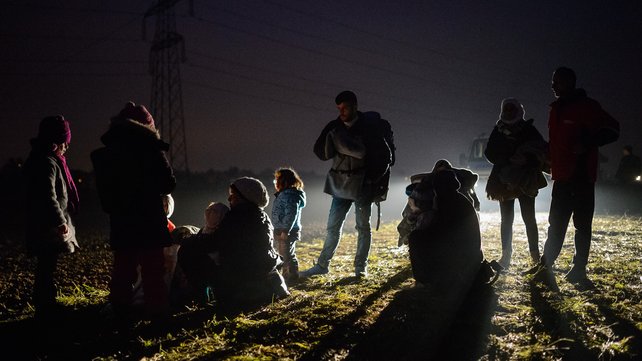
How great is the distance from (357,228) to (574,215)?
7.45ft

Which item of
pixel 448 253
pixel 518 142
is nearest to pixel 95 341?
pixel 448 253

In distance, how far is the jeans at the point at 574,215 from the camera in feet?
13.7

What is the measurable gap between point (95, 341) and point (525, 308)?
3284 mm

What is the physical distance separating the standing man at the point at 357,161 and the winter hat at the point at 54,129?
2633 millimetres

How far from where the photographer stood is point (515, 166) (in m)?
4.88

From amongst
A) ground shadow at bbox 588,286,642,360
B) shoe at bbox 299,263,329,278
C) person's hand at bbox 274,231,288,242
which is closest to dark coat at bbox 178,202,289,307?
person's hand at bbox 274,231,288,242

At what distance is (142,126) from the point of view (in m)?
3.54

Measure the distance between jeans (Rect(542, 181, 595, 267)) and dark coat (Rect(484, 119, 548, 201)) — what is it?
0.48m

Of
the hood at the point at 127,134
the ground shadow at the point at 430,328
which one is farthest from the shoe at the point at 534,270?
the hood at the point at 127,134

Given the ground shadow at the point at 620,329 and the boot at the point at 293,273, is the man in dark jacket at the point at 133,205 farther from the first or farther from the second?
the ground shadow at the point at 620,329

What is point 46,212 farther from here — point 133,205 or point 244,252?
point 244,252

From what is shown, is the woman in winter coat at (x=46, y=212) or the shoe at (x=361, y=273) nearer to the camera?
the woman in winter coat at (x=46, y=212)

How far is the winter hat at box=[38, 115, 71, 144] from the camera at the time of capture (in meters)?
3.79

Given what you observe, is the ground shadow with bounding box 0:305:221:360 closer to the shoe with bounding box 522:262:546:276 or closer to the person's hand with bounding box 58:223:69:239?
the person's hand with bounding box 58:223:69:239
